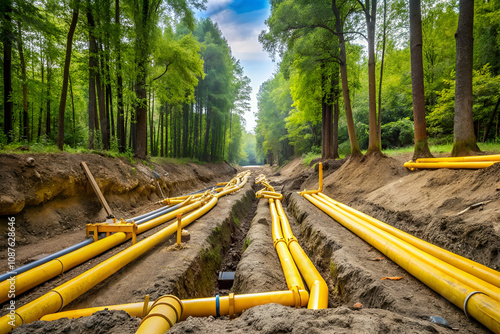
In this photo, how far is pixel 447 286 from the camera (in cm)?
192

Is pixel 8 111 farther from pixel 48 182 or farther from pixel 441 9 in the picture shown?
pixel 441 9

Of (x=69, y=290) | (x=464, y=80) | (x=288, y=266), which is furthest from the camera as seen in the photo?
(x=464, y=80)

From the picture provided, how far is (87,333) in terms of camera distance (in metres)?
1.50

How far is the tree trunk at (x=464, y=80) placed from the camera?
4.80 m

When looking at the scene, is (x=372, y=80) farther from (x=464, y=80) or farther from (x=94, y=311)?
(x=94, y=311)

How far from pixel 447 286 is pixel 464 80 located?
538 centimetres

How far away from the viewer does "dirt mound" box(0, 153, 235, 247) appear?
4148 mm

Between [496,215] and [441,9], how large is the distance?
15901 mm

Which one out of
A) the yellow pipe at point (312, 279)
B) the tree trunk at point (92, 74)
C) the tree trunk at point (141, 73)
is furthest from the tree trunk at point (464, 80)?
the tree trunk at point (92, 74)

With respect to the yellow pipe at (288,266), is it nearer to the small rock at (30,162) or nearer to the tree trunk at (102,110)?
the small rock at (30,162)

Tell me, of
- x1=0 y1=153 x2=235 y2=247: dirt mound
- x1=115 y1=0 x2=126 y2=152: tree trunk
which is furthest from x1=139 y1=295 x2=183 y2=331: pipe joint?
x1=115 y1=0 x2=126 y2=152: tree trunk

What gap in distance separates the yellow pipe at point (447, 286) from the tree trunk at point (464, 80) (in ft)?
12.1

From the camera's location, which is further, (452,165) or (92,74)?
(92,74)

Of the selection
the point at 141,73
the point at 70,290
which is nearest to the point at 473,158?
the point at 70,290
